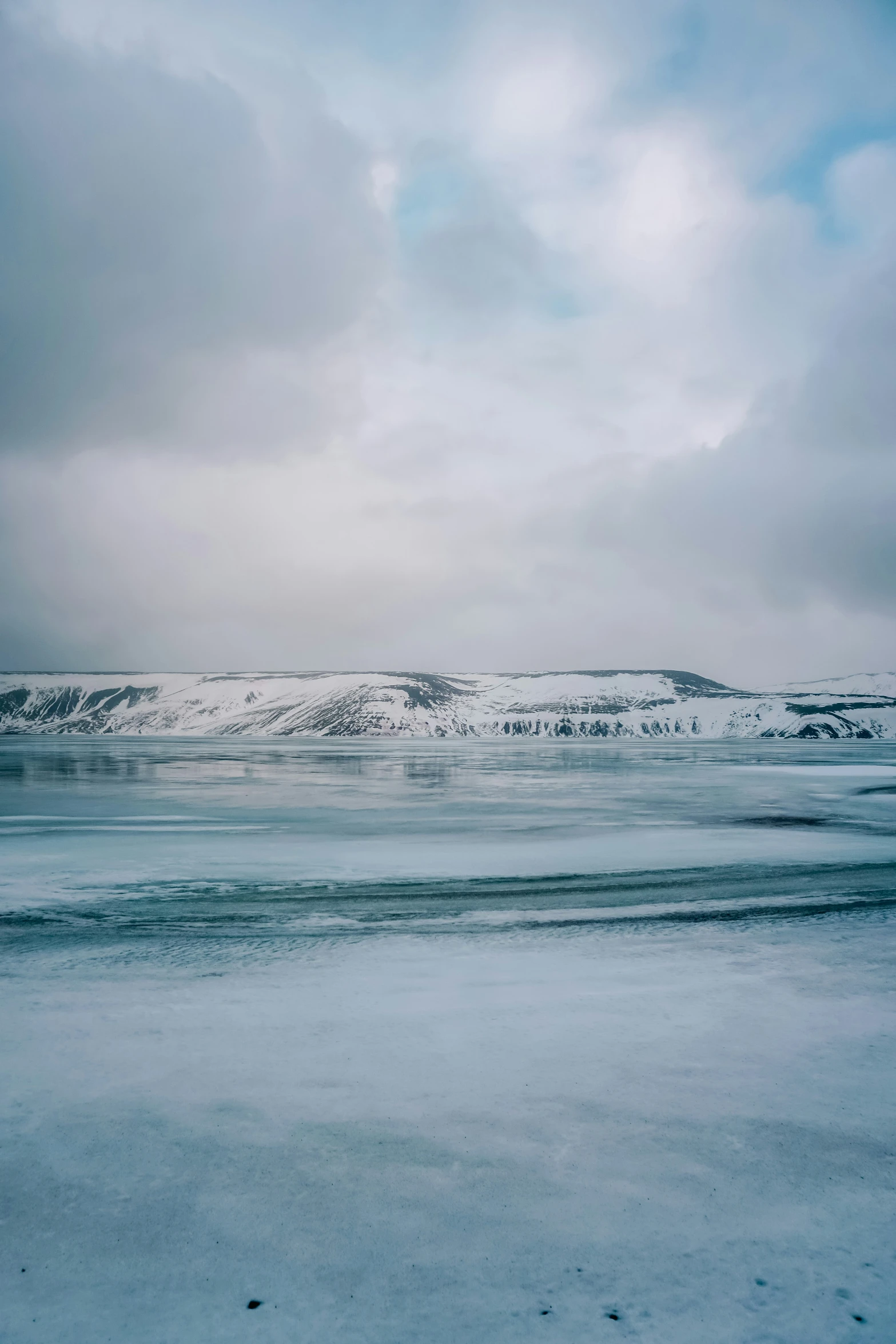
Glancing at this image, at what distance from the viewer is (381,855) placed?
1407 cm

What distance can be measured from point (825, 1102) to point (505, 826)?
1348 centimetres

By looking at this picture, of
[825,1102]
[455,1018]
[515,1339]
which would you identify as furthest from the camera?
[455,1018]

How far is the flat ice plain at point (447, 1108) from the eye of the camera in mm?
3240

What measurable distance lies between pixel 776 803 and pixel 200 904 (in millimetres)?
18930

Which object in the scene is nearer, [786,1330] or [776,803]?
[786,1330]

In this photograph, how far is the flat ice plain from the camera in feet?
10.6

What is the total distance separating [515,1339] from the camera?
3.02m

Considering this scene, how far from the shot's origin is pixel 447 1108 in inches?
186

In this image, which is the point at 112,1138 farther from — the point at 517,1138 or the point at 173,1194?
the point at 517,1138

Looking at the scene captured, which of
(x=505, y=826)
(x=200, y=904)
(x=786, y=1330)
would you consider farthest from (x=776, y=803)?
(x=786, y=1330)

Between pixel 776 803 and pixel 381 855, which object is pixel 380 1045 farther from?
pixel 776 803

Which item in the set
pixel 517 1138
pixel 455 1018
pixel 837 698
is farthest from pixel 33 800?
pixel 837 698

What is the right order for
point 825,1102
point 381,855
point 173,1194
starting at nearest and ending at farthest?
point 173,1194, point 825,1102, point 381,855

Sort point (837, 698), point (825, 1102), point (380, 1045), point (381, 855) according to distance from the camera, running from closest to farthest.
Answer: point (825, 1102) → point (380, 1045) → point (381, 855) → point (837, 698)
